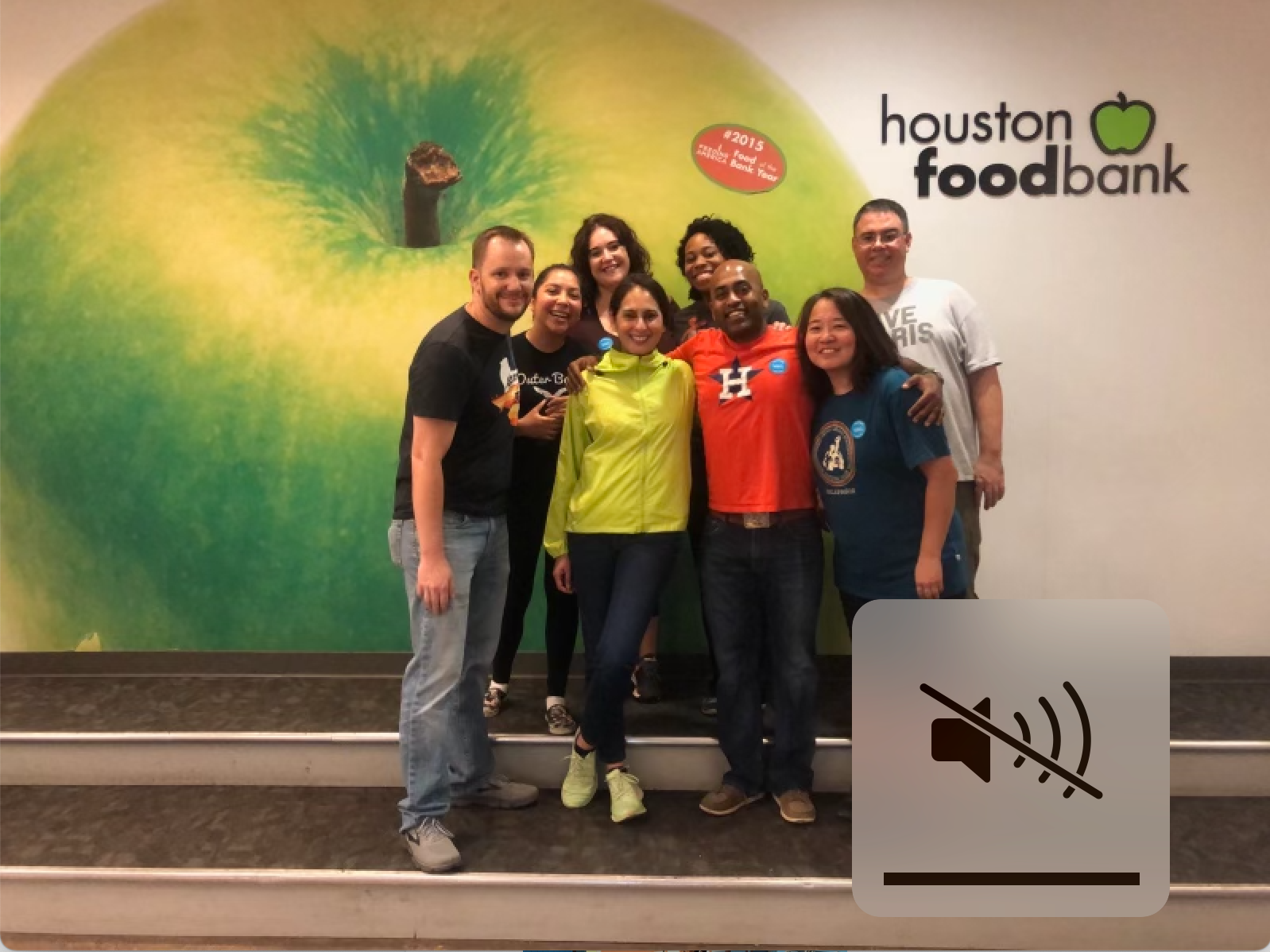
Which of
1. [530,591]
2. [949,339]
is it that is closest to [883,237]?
[949,339]

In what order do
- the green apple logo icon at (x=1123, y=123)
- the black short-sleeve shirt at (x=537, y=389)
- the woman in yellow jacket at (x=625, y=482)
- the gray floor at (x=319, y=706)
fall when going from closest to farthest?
the woman in yellow jacket at (x=625, y=482) → the black short-sleeve shirt at (x=537, y=389) → the gray floor at (x=319, y=706) → the green apple logo icon at (x=1123, y=123)

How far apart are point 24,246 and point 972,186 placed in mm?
3558

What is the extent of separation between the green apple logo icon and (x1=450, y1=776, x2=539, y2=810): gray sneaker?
115 inches

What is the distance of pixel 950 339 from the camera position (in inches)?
89.1

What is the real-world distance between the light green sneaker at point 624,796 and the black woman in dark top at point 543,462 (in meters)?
0.25

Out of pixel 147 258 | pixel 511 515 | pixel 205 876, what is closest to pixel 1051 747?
pixel 511 515

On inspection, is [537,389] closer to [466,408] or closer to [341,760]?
[466,408]

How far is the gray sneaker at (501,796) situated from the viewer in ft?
7.25

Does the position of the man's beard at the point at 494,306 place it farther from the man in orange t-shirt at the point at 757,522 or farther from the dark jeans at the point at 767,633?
the dark jeans at the point at 767,633

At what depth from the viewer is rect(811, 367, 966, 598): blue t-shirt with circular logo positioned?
1858 mm

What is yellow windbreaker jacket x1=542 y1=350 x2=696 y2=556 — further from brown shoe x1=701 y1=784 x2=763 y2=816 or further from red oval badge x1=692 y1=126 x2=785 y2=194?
red oval badge x1=692 y1=126 x2=785 y2=194

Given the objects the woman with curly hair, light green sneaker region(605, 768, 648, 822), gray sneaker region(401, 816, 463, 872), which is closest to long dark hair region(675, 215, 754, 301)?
the woman with curly hair

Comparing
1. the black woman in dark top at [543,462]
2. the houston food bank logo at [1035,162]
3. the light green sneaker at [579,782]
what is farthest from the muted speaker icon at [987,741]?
the houston food bank logo at [1035,162]

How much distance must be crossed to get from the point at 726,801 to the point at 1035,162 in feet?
7.92
